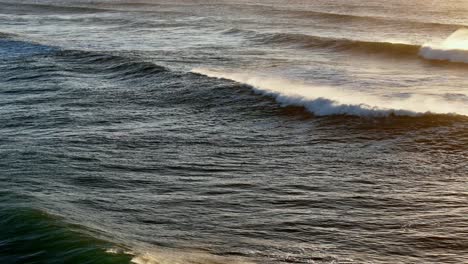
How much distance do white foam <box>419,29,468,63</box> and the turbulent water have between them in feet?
0.31

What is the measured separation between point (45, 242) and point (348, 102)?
1135cm

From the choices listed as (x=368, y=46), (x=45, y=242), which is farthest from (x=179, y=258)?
(x=368, y=46)

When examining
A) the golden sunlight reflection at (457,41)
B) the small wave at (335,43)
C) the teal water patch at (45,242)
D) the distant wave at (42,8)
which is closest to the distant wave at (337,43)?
the small wave at (335,43)

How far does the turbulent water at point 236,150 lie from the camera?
37.4ft

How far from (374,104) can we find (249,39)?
51.8 feet

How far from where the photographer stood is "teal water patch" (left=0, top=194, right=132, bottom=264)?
421 inches

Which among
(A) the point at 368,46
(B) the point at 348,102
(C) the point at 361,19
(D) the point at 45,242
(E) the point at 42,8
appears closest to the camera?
(D) the point at 45,242

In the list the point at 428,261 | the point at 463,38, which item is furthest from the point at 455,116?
the point at 463,38

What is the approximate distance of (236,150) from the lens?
56.0 ft

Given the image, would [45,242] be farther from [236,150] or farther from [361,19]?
[361,19]

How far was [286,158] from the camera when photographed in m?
16.3

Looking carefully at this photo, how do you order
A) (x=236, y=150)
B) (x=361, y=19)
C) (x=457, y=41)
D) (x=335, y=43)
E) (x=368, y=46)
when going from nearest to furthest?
(x=236, y=150) < (x=368, y=46) < (x=335, y=43) < (x=457, y=41) < (x=361, y=19)

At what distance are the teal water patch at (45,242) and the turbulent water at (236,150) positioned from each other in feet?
0.11

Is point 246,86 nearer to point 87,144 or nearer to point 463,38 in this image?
point 87,144
